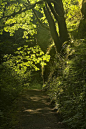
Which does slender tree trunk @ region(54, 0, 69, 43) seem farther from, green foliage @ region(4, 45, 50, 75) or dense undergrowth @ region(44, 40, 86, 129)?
dense undergrowth @ region(44, 40, 86, 129)

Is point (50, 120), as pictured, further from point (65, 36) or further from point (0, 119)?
point (65, 36)

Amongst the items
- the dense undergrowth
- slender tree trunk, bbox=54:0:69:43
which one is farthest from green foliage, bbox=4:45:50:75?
the dense undergrowth

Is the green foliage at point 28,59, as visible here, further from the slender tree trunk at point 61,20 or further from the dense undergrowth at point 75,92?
the dense undergrowth at point 75,92

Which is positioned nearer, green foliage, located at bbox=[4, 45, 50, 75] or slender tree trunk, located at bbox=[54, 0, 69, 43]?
slender tree trunk, located at bbox=[54, 0, 69, 43]

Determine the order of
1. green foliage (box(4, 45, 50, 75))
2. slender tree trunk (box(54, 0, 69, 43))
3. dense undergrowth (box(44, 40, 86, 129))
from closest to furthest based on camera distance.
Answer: dense undergrowth (box(44, 40, 86, 129)) < slender tree trunk (box(54, 0, 69, 43)) < green foliage (box(4, 45, 50, 75))

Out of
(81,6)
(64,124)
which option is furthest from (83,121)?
(81,6)

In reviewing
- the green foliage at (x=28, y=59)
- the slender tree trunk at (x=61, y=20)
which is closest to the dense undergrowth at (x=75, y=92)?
the slender tree trunk at (x=61, y=20)

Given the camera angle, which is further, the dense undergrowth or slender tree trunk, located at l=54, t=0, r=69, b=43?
slender tree trunk, located at l=54, t=0, r=69, b=43

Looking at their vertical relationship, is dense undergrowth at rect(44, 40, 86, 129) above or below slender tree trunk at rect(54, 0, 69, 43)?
below

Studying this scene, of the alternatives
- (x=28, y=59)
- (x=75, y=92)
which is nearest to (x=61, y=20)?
(x=28, y=59)

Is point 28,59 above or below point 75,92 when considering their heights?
above

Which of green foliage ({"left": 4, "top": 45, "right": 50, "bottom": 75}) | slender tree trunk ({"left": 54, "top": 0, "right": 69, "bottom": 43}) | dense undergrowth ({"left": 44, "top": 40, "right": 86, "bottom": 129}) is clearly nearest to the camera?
dense undergrowth ({"left": 44, "top": 40, "right": 86, "bottom": 129})

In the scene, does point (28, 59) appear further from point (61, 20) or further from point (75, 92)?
point (75, 92)

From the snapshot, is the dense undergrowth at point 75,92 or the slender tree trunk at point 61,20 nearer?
the dense undergrowth at point 75,92
